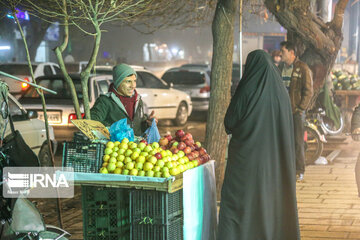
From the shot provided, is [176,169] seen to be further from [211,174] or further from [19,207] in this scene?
[19,207]

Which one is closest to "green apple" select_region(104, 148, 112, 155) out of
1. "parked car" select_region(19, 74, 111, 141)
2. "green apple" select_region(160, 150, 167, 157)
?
"green apple" select_region(160, 150, 167, 157)

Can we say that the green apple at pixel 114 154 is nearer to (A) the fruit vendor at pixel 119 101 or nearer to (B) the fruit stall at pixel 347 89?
(A) the fruit vendor at pixel 119 101

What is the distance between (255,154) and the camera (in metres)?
5.66

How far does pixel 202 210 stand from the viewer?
5.77m

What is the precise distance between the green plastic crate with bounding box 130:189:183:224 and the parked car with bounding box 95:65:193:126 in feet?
37.6

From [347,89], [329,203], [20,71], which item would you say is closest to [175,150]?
[329,203]

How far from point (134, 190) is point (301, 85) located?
5.17m

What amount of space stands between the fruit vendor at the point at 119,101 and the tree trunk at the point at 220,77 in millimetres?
2507

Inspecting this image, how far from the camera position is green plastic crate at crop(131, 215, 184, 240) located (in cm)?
512

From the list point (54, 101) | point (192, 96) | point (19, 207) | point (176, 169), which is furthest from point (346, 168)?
point (192, 96)

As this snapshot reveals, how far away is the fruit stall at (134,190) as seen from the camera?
5.14 metres

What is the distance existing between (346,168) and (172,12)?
457 cm

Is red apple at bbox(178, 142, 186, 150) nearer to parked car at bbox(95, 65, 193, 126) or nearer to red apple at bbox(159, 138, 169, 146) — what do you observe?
red apple at bbox(159, 138, 169, 146)

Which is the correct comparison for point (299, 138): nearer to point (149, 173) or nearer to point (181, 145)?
point (181, 145)
